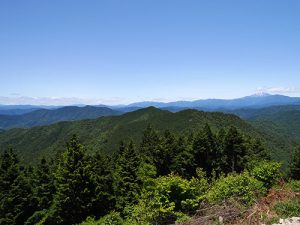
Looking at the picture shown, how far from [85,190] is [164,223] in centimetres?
1932

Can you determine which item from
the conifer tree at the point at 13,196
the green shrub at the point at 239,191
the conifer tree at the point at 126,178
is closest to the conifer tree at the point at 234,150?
the conifer tree at the point at 126,178

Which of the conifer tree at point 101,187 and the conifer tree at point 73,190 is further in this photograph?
the conifer tree at point 101,187

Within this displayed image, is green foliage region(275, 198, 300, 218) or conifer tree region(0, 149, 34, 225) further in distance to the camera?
conifer tree region(0, 149, 34, 225)

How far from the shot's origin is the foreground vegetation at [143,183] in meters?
14.2

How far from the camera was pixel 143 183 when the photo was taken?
18.6 m

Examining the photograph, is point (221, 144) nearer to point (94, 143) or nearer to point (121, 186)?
point (121, 186)

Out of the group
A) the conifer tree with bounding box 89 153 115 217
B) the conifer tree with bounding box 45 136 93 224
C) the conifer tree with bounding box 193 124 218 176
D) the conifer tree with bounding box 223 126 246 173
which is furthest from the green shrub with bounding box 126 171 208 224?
the conifer tree with bounding box 223 126 246 173

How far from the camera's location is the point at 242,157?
5031 centimetres

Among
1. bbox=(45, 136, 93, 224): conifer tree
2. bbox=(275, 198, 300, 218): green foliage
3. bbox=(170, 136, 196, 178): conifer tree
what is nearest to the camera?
bbox=(275, 198, 300, 218): green foliage

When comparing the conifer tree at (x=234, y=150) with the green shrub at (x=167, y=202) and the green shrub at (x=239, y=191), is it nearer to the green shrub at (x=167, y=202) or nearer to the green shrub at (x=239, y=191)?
the green shrub at (x=167, y=202)

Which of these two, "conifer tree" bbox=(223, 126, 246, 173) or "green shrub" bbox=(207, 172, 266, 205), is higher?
"green shrub" bbox=(207, 172, 266, 205)

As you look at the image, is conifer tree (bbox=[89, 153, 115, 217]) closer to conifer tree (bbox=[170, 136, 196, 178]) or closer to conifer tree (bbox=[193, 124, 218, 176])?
conifer tree (bbox=[170, 136, 196, 178])

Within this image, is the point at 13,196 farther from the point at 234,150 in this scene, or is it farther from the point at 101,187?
the point at 234,150

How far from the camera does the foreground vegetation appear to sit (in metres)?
14.2
